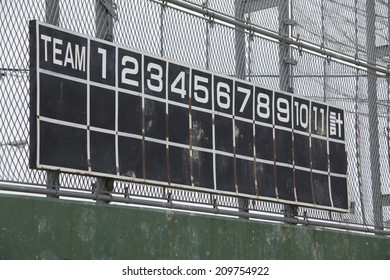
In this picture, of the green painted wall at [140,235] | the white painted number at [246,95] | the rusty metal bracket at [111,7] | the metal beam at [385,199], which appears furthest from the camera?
the metal beam at [385,199]

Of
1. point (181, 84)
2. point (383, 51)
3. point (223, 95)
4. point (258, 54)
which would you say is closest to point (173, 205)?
point (181, 84)

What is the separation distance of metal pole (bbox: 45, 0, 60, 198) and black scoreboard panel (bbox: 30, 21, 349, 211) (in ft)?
0.48

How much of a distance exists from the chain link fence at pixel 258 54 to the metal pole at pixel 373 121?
1 centimetres

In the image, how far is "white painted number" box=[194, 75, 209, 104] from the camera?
34.8ft

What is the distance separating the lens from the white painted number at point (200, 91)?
10.6 m

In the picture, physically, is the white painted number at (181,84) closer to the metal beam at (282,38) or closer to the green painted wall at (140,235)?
the metal beam at (282,38)

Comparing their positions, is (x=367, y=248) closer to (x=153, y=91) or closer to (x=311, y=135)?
(x=311, y=135)

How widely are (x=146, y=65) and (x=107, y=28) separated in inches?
19.8

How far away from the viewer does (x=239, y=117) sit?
36.5ft

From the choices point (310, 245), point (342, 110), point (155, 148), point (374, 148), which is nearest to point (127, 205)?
point (155, 148)

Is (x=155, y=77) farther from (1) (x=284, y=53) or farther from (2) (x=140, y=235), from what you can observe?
(1) (x=284, y=53)

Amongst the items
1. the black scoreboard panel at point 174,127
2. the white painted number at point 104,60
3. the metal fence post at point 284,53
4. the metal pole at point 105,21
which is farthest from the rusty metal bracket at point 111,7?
the metal fence post at point 284,53

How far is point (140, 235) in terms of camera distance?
9.77m

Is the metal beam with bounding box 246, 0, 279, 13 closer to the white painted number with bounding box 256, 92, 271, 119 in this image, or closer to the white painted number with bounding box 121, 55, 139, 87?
the white painted number with bounding box 256, 92, 271, 119
